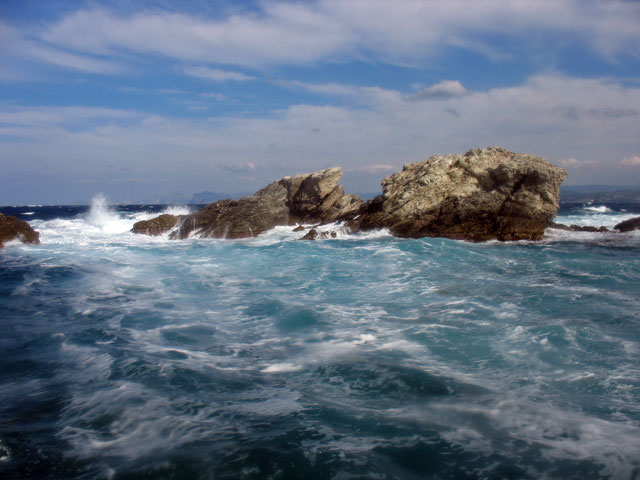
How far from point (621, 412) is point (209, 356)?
18.1ft

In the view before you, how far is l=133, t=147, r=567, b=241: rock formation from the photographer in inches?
856

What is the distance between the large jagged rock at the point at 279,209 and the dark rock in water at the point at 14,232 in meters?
7.25

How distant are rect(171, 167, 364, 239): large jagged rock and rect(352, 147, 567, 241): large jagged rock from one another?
4.03m

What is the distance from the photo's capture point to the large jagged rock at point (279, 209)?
2633 cm

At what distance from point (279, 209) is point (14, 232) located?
580 inches

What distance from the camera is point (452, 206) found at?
22594 millimetres

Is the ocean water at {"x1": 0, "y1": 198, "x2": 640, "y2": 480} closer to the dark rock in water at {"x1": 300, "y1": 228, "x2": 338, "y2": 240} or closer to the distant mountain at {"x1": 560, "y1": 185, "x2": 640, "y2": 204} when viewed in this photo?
the dark rock in water at {"x1": 300, "y1": 228, "x2": 338, "y2": 240}

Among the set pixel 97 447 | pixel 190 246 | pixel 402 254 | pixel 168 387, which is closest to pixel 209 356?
pixel 168 387

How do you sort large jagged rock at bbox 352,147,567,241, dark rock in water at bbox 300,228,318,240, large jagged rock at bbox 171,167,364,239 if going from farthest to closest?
large jagged rock at bbox 171,167,364,239 → dark rock in water at bbox 300,228,318,240 → large jagged rock at bbox 352,147,567,241

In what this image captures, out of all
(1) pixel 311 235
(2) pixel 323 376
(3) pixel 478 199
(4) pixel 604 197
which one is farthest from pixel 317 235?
(4) pixel 604 197

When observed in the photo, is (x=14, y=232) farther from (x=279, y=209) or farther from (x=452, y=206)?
(x=452, y=206)

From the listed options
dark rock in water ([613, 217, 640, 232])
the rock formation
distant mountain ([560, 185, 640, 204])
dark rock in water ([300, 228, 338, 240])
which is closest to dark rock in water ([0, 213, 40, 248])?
the rock formation

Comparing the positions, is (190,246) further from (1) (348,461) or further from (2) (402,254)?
(1) (348,461)

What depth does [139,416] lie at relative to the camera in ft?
15.2
